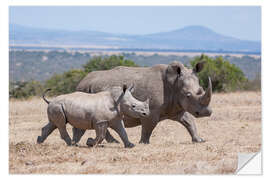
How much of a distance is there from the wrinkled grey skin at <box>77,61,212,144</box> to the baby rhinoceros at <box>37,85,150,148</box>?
1.61m

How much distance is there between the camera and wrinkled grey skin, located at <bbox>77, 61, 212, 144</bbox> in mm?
12852

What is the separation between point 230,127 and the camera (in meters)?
17.9

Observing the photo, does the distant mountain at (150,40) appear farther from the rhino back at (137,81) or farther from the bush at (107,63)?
the rhino back at (137,81)

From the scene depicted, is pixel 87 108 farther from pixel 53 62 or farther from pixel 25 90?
pixel 53 62

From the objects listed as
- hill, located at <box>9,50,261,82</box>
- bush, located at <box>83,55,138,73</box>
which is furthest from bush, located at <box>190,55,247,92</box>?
hill, located at <box>9,50,261,82</box>

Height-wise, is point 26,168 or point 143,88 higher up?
point 143,88

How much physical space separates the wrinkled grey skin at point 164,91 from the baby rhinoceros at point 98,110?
1.61 m

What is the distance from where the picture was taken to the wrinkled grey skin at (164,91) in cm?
1285

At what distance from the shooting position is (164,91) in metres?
13.4
